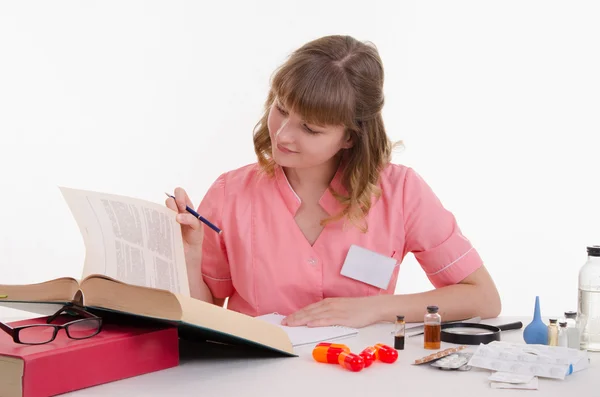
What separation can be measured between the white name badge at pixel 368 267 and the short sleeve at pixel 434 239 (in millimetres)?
99

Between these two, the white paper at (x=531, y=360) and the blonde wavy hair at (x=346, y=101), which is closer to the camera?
the white paper at (x=531, y=360)

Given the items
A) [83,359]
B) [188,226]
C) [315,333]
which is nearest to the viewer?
[83,359]

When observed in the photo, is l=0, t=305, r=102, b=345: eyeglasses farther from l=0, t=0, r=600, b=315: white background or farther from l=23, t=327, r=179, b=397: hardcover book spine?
l=0, t=0, r=600, b=315: white background

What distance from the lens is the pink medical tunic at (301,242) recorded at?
5.92 feet

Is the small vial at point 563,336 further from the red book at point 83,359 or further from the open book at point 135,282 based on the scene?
the red book at point 83,359

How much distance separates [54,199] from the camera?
3.30 m

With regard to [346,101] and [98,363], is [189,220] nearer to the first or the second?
[346,101]

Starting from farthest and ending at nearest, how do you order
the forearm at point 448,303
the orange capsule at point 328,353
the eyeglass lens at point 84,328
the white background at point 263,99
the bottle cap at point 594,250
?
1. the white background at point 263,99
2. the forearm at point 448,303
3. the bottle cap at point 594,250
4. the orange capsule at point 328,353
5. the eyeglass lens at point 84,328

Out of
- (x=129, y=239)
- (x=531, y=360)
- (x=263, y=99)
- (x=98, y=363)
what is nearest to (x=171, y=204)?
(x=129, y=239)

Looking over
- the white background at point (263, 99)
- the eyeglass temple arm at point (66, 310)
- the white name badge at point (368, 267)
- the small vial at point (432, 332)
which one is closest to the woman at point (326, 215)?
the white name badge at point (368, 267)

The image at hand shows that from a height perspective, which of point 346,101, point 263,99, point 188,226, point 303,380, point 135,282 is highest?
point 263,99

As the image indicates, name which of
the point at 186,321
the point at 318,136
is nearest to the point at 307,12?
the point at 318,136

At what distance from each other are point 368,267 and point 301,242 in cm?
17

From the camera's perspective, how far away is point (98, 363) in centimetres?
103
